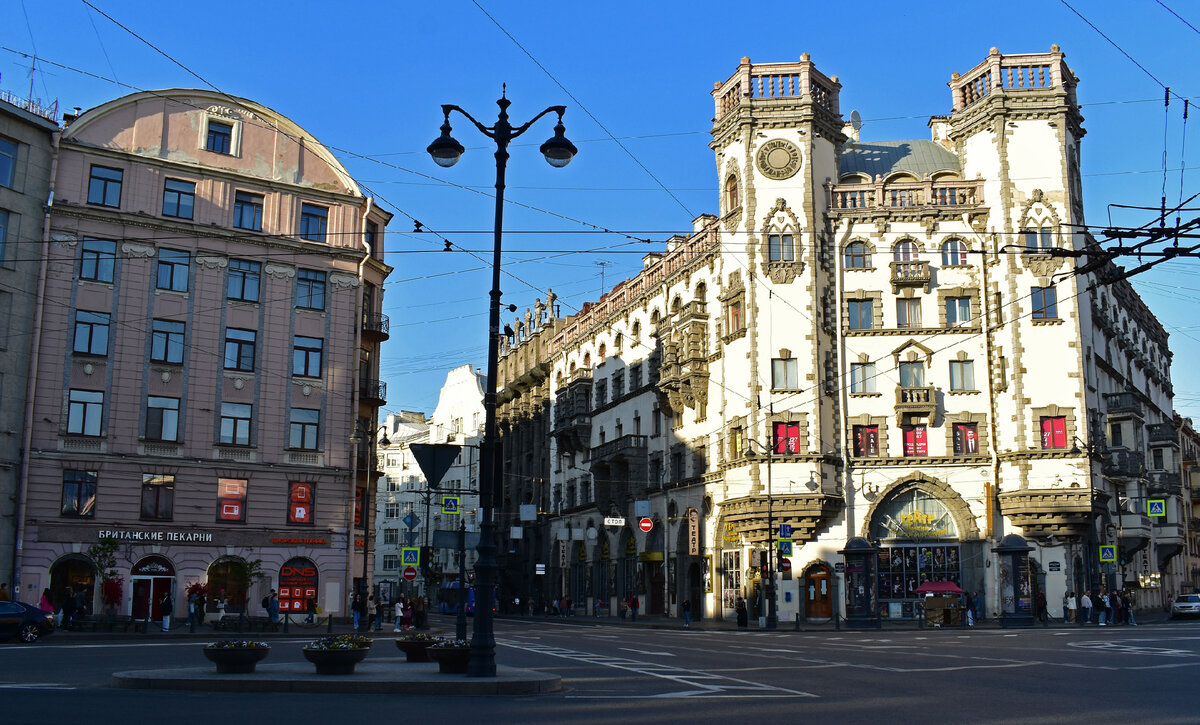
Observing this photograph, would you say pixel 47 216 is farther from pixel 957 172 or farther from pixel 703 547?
pixel 957 172

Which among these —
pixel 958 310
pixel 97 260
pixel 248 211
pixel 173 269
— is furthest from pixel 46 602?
pixel 958 310

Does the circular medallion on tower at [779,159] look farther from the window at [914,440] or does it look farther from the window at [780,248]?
the window at [914,440]

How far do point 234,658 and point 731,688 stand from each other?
820cm

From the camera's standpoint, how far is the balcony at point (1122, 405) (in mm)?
57219

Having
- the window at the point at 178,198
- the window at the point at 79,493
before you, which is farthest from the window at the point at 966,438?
the window at the point at 79,493

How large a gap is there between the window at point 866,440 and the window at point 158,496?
30216 mm

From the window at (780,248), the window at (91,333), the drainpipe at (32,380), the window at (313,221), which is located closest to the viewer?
the drainpipe at (32,380)

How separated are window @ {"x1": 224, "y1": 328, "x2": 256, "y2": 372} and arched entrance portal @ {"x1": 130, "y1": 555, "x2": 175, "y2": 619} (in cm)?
838

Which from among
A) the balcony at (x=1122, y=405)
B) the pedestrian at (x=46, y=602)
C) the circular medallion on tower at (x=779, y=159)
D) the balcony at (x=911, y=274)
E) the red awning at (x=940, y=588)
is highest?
the circular medallion on tower at (x=779, y=159)

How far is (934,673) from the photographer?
20516mm

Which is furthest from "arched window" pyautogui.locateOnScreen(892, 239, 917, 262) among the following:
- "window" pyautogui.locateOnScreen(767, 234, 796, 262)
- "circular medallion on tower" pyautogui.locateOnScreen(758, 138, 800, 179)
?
"circular medallion on tower" pyautogui.locateOnScreen(758, 138, 800, 179)

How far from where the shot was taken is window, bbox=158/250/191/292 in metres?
44.7

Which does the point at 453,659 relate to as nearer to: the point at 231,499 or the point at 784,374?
the point at 231,499

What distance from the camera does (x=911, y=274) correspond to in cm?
5191
